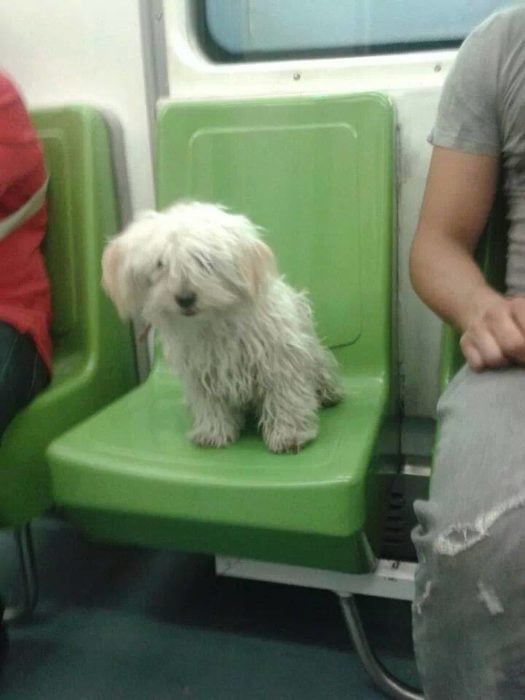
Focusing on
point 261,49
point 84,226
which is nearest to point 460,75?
point 261,49

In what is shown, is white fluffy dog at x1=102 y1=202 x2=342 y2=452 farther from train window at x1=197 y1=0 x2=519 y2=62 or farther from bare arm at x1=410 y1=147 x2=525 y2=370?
train window at x1=197 y1=0 x2=519 y2=62

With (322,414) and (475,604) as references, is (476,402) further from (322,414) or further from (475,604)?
(322,414)

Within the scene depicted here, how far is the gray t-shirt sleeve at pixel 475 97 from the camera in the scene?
104 cm

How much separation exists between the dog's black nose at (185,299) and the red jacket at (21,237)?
17.3 inches

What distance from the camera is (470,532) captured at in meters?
0.66

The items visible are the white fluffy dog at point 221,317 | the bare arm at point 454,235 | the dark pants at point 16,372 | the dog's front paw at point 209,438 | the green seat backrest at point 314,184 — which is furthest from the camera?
the green seat backrest at point 314,184

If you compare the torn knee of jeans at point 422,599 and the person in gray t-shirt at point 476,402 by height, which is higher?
the person in gray t-shirt at point 476,402

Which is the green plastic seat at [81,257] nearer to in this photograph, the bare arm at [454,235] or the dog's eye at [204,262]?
the dog's eye at [204,262]

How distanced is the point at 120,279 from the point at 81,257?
501 millimetres

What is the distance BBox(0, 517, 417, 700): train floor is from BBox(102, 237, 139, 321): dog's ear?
68 centimetres

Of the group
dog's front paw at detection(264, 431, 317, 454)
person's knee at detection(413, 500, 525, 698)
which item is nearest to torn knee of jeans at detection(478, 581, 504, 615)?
person's knee at detection(413, 500, 525, 698)

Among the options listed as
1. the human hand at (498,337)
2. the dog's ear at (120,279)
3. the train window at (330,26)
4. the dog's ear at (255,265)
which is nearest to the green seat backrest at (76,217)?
the train window at (330,26)

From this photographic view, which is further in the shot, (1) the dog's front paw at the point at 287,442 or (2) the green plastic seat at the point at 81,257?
(2) the green plastic seat at the point at 81,257

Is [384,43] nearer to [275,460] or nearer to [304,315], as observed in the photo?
[304,315]
